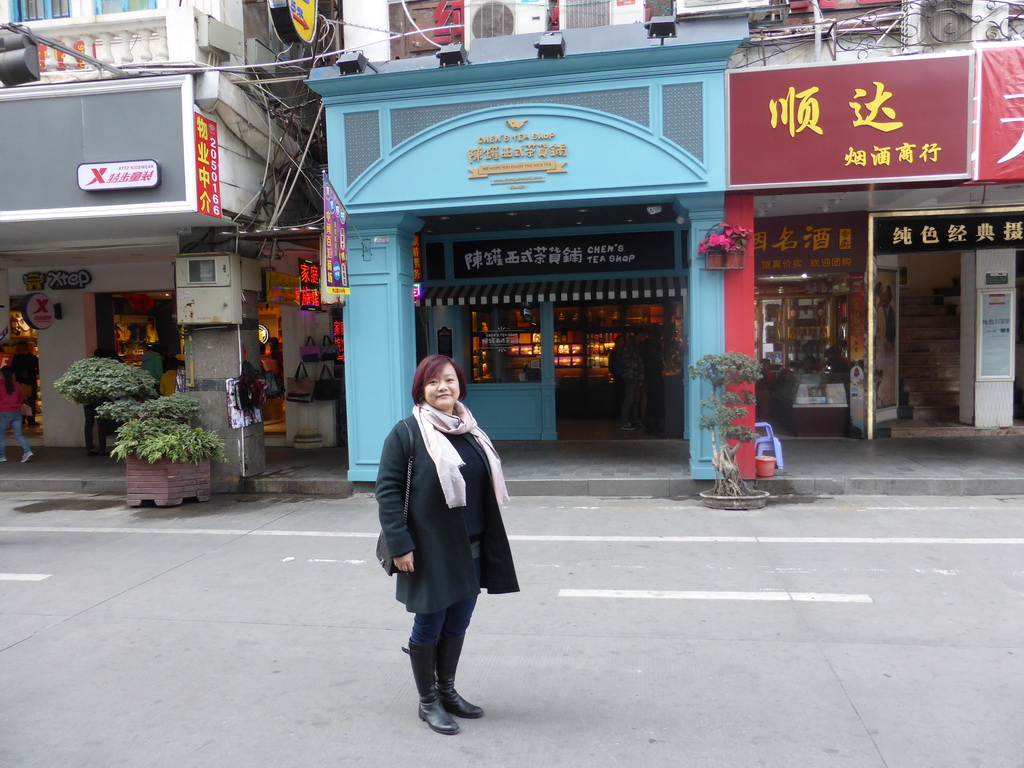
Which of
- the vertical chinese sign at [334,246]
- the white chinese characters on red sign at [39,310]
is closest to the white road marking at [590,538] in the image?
the vertical chinese sign at [334,246]

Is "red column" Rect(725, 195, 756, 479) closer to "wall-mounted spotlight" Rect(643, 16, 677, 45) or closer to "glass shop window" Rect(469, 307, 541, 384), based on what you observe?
"wall-mounted spotlight" Rect(643, 16, 677, 45)

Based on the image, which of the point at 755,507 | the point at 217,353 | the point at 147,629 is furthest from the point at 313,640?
the point at 217,353

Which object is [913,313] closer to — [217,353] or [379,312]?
[379,312]

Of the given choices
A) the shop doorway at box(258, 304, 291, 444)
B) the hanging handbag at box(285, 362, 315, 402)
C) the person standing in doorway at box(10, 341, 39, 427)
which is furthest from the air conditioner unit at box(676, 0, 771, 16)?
the person standing in doorway at box(10, 341, 39, 427)

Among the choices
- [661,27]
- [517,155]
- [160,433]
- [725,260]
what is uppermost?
[661,27]

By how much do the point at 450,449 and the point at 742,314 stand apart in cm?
624

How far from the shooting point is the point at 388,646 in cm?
474

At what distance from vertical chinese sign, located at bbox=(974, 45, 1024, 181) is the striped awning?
434 centimetres

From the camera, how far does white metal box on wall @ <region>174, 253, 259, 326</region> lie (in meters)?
9.96

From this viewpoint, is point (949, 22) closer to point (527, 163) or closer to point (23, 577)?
point (527, 163)

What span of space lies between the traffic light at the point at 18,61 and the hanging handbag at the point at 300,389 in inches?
252

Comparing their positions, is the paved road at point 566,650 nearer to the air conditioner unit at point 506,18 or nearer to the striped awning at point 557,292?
the striped awning at point 557,292

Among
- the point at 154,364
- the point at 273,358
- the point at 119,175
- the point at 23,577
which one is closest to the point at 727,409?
the point at 23,577

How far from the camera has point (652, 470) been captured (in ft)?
31.9
